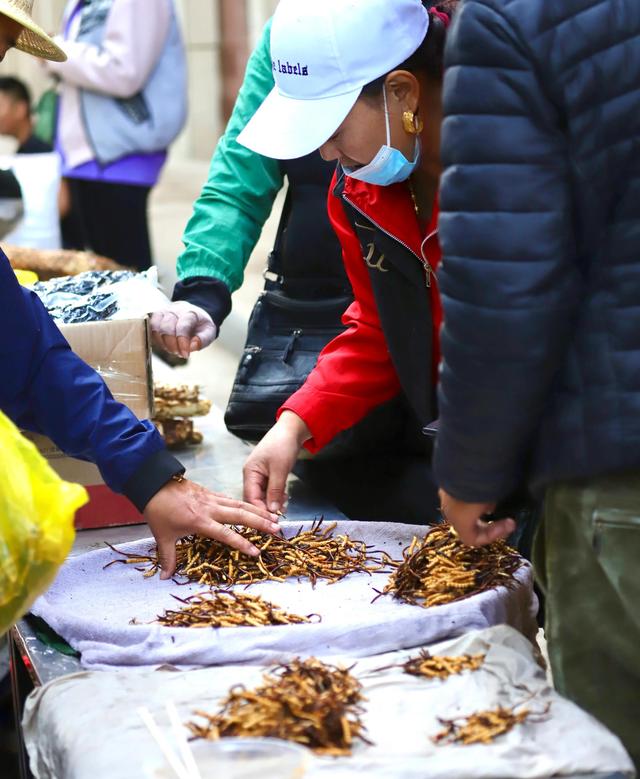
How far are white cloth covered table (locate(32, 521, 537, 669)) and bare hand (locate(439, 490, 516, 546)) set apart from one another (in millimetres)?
104

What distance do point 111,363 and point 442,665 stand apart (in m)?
1.41

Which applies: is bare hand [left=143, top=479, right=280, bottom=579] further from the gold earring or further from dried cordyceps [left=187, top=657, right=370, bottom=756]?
the gold earring

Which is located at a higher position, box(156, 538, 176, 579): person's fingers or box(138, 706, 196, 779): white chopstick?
box(138, 706, 196, 779): white chopstick

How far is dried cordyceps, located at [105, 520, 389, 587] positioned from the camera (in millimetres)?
2252

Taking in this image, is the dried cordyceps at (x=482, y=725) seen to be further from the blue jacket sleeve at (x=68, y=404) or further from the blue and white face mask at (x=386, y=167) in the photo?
the blue and white face mask at (x=386, y=167)

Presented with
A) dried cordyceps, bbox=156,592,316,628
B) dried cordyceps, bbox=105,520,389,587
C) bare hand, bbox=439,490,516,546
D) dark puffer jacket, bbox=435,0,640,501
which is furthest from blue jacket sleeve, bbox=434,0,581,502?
dried cordyceps, bbox=105,520,389,587

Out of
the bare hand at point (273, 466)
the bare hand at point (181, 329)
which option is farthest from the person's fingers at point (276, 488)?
the bare hand at point (181, 329)

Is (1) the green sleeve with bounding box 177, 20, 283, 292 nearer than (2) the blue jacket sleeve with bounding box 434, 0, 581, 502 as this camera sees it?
No

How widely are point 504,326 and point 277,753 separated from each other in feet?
2.08

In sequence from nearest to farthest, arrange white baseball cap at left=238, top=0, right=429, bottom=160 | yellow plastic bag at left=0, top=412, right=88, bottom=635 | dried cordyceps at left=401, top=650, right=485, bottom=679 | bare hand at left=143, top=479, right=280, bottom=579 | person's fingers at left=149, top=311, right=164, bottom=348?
yellow plastic bag at left=0, top=412, right=88, bottom=635 → dried cordyceps at left=401, top=650, right=485, bottom=679 → white baseball cap at left=238, top=0, right=429, bottom=160 → bare hand at left=143, top=479, right=280, bottom=579 → person's fingers at left=149, top=311, right=164, bottom=348

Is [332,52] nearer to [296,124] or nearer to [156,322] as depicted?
[296,124]

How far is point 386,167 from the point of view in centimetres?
231

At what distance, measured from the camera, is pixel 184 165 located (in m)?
15.8

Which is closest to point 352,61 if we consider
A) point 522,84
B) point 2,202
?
point 522,84
